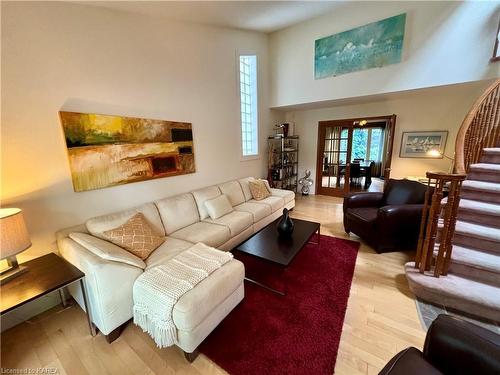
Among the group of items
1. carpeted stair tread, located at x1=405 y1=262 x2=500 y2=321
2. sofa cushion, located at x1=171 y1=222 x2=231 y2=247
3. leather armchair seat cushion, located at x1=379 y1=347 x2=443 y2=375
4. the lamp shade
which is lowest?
carpeted stair tread, located at x1=405 y1=262 x2=500 y2=321

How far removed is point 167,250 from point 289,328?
128 centimetres

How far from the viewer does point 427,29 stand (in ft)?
10.0

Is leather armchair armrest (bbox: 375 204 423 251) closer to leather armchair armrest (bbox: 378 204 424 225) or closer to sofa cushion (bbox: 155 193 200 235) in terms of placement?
leather armchair armrest (bbox: 378 204 424 225)

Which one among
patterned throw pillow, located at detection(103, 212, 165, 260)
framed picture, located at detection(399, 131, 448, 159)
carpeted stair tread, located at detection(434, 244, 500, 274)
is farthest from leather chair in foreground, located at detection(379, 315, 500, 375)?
framed picture, located at detection(399, 131, 448, 159)

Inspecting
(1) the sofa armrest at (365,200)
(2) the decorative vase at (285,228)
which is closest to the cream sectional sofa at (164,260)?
(2) the decorative vase at (285,228)

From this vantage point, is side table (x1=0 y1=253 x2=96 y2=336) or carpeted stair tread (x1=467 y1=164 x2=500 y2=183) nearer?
side table (x1=0 y1=253 x2=96 y2=336)

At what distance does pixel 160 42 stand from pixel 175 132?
111 cm

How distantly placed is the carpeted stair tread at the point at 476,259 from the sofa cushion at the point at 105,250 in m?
2.81

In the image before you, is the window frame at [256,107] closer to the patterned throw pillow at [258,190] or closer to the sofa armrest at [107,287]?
the patterned throw pillow at [258,190]

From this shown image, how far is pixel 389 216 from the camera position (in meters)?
2.47

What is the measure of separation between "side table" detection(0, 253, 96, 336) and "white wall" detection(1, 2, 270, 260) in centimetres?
33

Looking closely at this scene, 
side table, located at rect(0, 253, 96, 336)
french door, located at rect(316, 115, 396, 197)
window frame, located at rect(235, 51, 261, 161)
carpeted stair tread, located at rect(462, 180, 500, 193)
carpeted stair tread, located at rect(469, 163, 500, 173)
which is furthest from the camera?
french door, located at rect(316, 115, 396, 197)

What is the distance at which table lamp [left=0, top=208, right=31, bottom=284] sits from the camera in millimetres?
1387

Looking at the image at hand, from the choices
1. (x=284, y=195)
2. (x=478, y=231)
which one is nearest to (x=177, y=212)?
(x=284, y=195)
